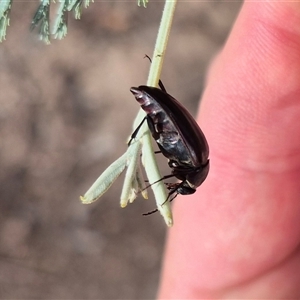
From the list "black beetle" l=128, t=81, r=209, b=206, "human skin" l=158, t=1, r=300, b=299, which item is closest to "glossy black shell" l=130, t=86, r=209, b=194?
"black beetle" l=128, t=81, r=209, b=206

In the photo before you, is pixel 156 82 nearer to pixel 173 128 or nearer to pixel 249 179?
pixel 173 128

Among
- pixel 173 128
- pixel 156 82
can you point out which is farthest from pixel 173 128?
pixel 156 82

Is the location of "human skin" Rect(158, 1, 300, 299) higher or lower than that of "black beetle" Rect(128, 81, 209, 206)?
higher

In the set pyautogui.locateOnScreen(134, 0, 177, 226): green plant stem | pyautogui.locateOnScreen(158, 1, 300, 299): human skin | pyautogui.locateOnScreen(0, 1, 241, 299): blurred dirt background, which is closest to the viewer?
pyautogui.locateOnScreen(134, 0, 177, 226): green plant stem

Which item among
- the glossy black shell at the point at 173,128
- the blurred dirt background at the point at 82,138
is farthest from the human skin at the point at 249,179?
the glossy black shell at the point at 173,128

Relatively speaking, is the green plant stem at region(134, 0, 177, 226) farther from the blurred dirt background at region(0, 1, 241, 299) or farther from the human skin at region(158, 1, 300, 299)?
the blurred dirt background at region(0, 1, 241, 299)

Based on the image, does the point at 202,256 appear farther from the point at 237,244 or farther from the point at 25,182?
the point at 25,182
